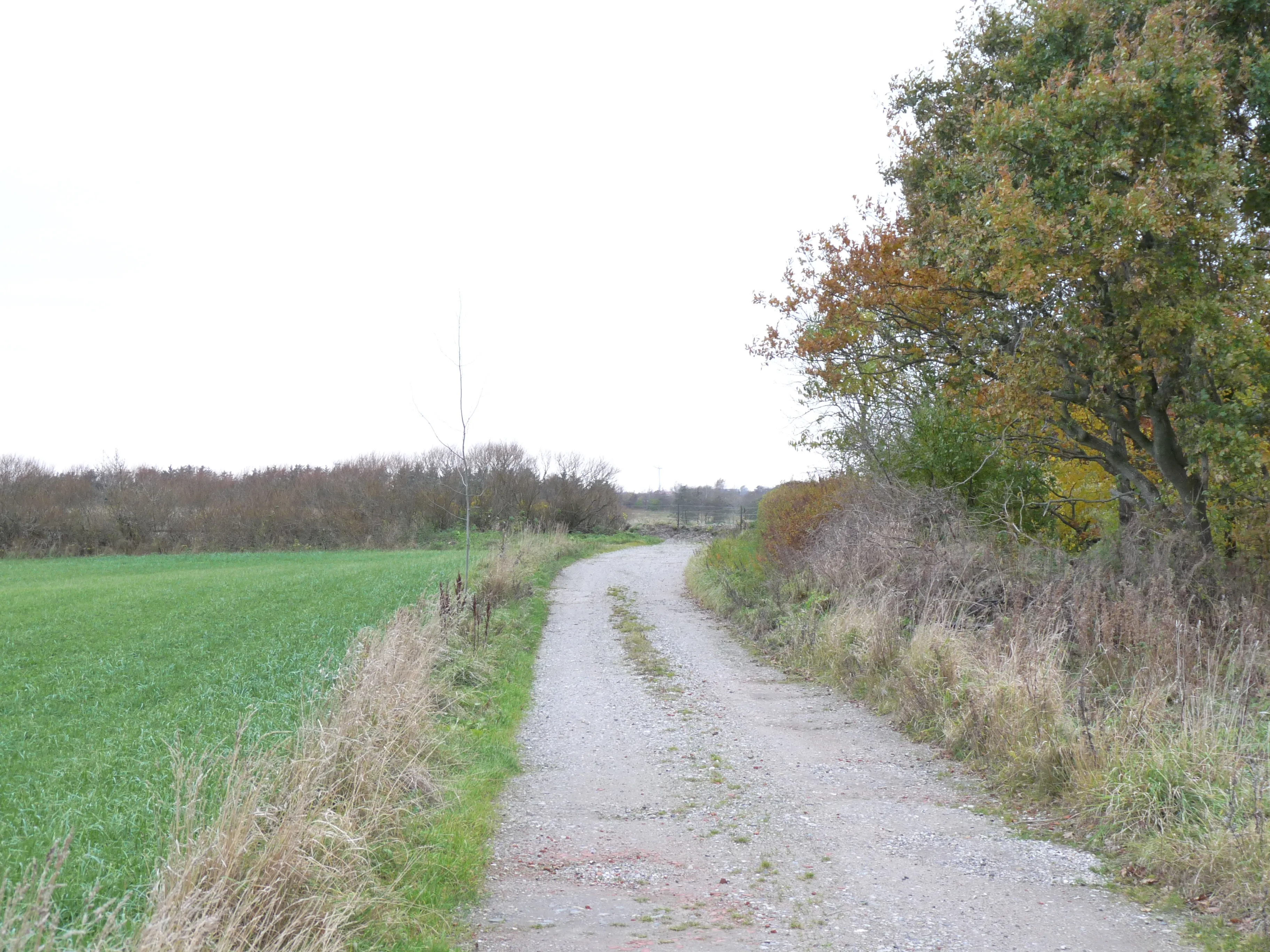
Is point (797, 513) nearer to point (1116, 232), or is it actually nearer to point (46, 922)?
point (1116, 232)

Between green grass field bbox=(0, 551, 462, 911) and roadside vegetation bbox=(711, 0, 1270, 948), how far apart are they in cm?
577

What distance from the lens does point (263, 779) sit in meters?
4.86

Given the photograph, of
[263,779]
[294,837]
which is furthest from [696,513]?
[294,837]

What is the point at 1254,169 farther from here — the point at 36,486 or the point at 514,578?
the point at 36,486

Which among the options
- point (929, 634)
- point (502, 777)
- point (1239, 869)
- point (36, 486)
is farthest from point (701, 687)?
point (36, 486)

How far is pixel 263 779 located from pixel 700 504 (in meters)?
64.9

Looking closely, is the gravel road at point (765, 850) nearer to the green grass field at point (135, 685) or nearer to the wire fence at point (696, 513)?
the green grass field at point (135, 685)

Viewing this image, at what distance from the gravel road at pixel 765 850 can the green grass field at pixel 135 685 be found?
7.04ft

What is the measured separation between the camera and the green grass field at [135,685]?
5172 mm

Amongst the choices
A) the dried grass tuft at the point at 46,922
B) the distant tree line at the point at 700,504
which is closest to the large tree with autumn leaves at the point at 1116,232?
the dried grass tuft at the point at 46,922

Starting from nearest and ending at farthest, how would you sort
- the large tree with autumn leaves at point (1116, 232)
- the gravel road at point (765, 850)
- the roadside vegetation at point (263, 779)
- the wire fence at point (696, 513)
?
the roadside vegetation at point (263, 779) → the gravel road at point (765, 850) → the large tree with autumn leaves at point (1116, 232) → the wire fence at point (696, 513)

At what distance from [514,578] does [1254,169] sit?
50.5 ft

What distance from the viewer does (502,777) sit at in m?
7.45

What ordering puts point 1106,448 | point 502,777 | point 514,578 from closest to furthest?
point 502,777
point 1106,448
point 514,578
